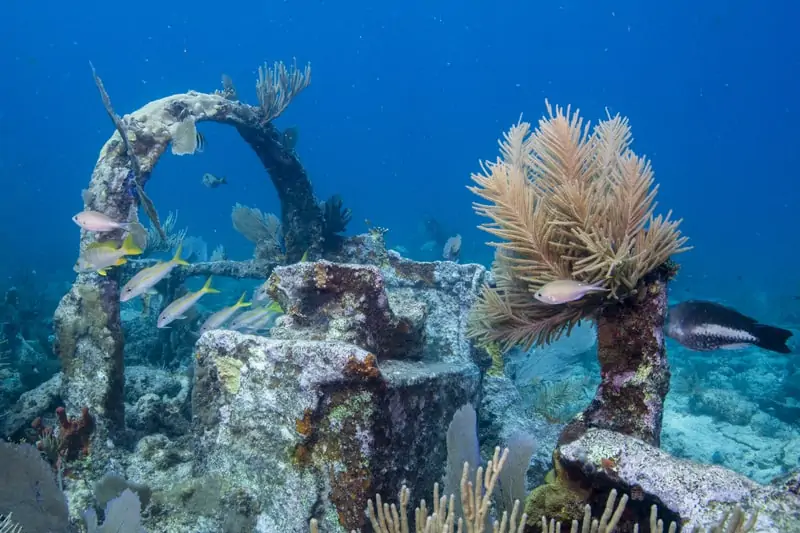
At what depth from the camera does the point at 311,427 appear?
3092 mm

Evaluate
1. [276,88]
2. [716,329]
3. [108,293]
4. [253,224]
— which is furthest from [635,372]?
[253,224]

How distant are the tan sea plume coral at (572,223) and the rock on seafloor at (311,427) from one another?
0.95 metres

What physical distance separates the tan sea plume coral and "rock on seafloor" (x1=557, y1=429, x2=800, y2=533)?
35.8 inches

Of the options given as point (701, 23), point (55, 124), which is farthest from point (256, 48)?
point (701, 23)

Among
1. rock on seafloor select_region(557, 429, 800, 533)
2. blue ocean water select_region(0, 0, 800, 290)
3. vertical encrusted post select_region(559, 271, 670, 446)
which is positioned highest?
blue ocean water select_region(0, 0, 800, 290)

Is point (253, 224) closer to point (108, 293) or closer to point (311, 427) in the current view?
point (108, 293)

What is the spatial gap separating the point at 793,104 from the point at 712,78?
22.6 meters

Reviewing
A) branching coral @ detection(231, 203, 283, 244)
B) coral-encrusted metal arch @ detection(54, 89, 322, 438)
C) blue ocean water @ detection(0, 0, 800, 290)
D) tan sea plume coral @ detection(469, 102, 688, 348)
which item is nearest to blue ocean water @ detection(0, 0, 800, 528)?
blue ocean water @ detection(0, 0, 800, 290)

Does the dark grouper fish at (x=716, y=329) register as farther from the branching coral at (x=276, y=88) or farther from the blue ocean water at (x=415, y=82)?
the blue ocean water at (x=415, y=82)

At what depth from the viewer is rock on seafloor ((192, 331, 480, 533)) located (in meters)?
2.99

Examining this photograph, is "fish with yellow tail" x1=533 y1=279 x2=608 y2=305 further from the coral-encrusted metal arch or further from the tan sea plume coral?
the coral-encrusted metal arch

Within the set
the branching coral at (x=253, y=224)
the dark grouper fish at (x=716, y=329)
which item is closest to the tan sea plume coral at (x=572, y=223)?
the dark grouper fish at (x=716, y=329)

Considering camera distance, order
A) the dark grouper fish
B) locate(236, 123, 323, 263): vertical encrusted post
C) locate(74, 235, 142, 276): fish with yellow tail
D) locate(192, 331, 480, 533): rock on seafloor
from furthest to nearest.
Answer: locate(236, 123, 323, 263): vertical encrusted post, locate(74, 235, 142, 276): fish with yellow tail, locate(192, 331, 480, 533): rock on seafloor, the dark grouper fish

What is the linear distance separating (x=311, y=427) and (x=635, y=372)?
2154mm
